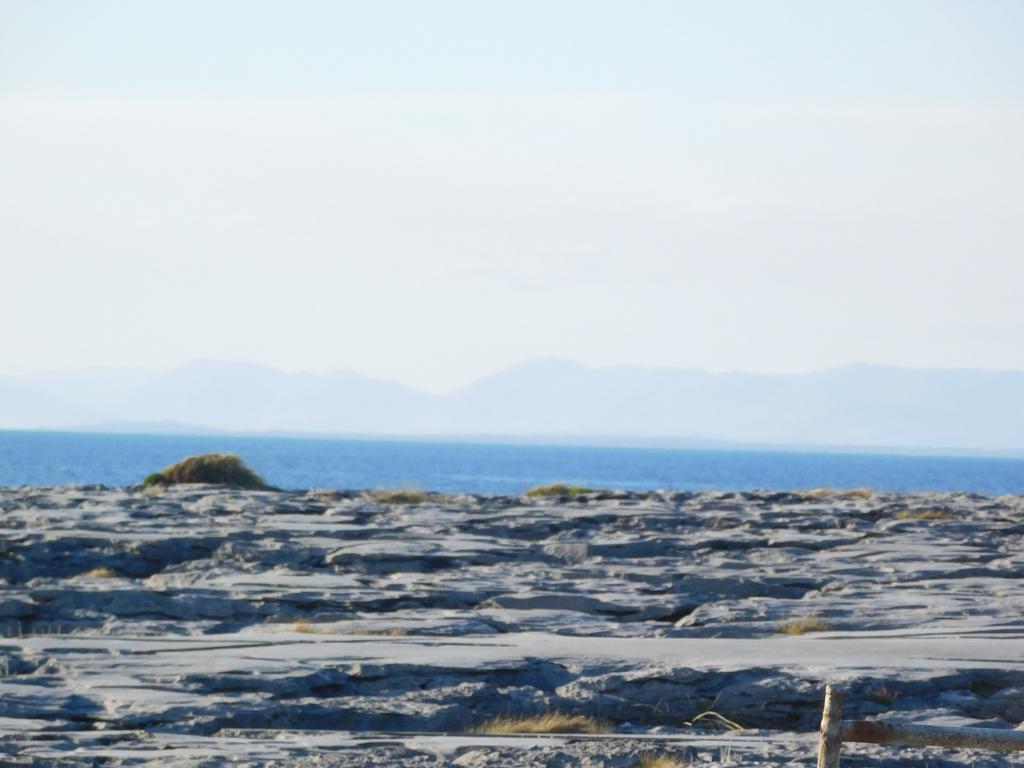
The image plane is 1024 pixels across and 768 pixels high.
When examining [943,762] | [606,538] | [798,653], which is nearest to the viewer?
[943,762]

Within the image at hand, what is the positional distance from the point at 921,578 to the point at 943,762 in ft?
33.1

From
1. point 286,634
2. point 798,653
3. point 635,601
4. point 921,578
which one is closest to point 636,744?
point 798,653

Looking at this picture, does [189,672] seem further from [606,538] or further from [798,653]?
[606,538]

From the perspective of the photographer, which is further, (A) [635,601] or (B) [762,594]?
(B) [762,594]

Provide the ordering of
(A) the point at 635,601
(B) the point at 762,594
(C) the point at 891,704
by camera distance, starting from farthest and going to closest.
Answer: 1. (B) the point at 762,594
2. (A) the point at 635,601
3. (C) the point at 891,704

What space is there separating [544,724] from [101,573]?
1001 cm

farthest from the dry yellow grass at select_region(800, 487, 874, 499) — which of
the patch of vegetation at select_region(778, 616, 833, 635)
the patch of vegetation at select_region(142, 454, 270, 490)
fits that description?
the patch of vegetation at select_region(778, 616, 833, 635)

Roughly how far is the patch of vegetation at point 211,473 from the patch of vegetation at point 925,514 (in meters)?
15.4

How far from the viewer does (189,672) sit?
1162 cm

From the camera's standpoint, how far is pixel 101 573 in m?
19.1

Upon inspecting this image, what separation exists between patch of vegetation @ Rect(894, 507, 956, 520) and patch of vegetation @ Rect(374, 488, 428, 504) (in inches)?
412


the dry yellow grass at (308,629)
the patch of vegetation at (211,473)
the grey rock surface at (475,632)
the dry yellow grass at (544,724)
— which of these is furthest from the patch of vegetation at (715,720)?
the patch of vegetation at (211,473)

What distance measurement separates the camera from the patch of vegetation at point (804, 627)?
48.5 feet

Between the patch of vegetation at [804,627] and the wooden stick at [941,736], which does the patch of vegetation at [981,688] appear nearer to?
the patch of vegetation at [804,627]
